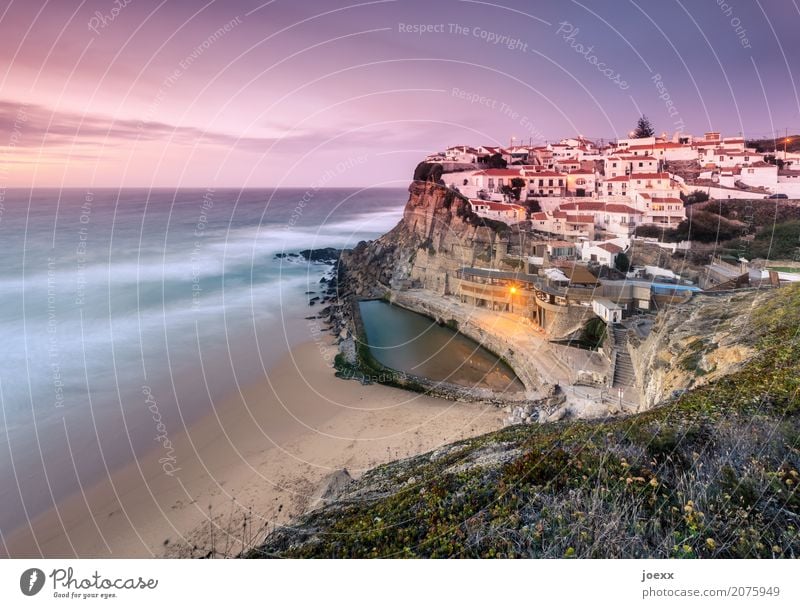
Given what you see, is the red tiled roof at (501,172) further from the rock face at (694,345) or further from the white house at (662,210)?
the rock face at (694,345)

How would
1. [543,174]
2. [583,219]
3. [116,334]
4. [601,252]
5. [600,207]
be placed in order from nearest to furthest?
1. [116,334]
2. [601,252]
3. [583,219]
4. [600,207]
5. [543,174]

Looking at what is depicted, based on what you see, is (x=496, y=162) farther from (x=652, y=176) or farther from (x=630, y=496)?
(x=630, y=496)

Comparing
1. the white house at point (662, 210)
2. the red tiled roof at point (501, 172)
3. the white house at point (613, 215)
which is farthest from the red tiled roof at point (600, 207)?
the red tiled roof at point (501, 172)

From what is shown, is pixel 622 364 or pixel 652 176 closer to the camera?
pixel 622 364

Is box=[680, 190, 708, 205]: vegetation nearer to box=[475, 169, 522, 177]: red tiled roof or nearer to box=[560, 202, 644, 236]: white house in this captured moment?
box=[560, 202, 644, 236]: white house

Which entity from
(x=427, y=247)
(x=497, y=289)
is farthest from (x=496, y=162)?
(x=497, y=289)

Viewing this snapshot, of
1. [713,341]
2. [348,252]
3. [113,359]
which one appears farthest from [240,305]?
[713,341]

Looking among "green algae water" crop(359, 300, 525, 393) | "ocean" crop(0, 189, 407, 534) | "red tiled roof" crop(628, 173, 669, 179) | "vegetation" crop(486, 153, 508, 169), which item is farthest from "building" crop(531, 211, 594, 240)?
"ocean" crop(0, 189, 407, 534)
